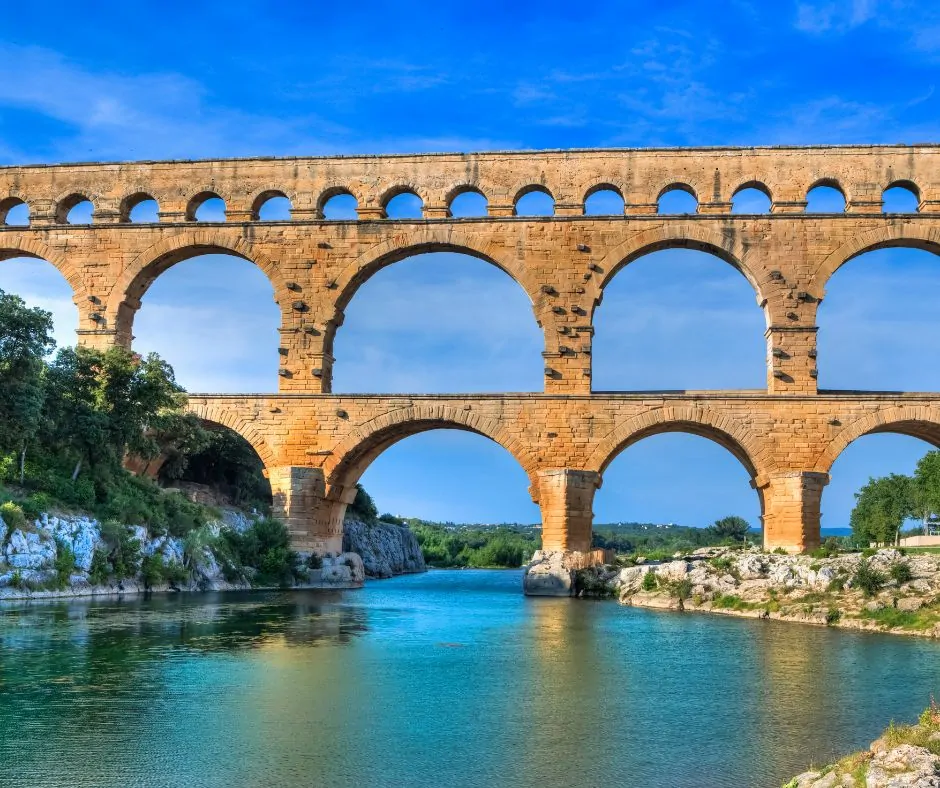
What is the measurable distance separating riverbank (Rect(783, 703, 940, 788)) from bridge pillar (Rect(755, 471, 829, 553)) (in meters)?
18.6

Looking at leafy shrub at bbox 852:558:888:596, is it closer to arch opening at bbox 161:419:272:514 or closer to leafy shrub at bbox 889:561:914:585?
leafy shrub at bbox 889:561:914:585

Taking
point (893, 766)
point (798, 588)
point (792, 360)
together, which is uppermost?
point (792, 360)

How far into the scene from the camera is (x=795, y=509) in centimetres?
2330

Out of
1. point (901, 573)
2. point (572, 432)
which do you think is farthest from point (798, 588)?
point (572, 432)

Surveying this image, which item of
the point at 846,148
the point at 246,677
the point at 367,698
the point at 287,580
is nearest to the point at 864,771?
the point at 367,698

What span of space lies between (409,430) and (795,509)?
405 inches

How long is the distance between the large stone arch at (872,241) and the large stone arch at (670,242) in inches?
62.8

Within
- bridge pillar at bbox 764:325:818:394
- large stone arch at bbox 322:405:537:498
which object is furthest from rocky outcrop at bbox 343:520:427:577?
bridge pillar at bbox 764:325:818:394

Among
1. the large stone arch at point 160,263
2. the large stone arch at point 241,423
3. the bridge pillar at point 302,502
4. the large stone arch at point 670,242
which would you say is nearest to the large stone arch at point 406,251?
the large stone arch at point 160,263

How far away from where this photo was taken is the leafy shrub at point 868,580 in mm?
16281

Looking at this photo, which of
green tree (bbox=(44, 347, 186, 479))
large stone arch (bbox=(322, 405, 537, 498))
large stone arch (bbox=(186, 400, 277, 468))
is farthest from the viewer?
large stone arch (bbox=(186, 400, 277, 468))

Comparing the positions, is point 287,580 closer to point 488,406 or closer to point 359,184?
point 488,406

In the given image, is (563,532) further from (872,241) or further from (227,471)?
(227,471)

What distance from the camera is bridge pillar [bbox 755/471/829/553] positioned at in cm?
2312
